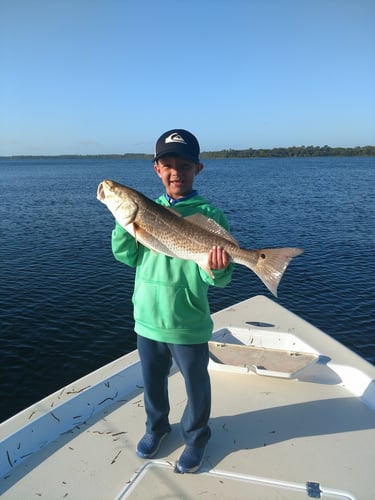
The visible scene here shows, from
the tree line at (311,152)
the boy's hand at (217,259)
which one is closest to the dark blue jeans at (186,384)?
the boy's hand at (217,259)

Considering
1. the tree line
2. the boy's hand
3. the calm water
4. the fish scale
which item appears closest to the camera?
the boy's hand

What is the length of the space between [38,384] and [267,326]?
6.60 meters

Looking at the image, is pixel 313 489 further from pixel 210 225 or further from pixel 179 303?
pixel 210 225

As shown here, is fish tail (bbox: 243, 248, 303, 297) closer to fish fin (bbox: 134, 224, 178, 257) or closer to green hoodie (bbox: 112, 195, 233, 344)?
green hoodie (bbox: 112, 195, 233, 344)

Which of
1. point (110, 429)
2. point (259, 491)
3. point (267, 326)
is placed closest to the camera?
point (259, 491)

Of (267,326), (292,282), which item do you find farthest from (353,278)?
(267,326)

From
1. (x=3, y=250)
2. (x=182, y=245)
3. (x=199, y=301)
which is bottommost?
(x=3, y=250)

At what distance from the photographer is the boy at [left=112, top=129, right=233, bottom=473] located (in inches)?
145

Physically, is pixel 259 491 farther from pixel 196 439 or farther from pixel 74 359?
pixel 74 359

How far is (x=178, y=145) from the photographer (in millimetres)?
3715

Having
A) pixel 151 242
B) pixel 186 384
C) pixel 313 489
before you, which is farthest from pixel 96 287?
pixel 313 489

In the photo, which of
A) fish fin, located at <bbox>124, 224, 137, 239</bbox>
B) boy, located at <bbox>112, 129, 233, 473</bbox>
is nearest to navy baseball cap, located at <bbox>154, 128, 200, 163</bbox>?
boy, located at <bbox>112, 129, 233, 473</bbox>

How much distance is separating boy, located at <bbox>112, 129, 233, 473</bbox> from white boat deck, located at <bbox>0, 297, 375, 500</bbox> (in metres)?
0.34

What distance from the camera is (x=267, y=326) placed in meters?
7.23
